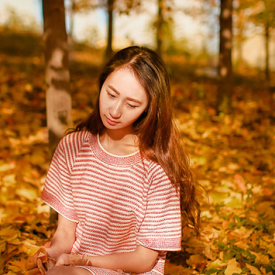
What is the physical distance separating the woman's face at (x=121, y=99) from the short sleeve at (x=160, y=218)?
10.4 inches

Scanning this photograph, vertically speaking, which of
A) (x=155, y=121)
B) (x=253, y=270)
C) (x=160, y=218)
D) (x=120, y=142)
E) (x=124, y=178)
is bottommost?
(x=253, y=270)

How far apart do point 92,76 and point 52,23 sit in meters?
4.92

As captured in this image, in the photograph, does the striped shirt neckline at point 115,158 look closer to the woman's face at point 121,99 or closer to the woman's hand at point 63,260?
the woman's face at point 121,99

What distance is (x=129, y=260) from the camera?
1568mm

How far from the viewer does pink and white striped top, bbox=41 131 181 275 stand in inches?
63.2

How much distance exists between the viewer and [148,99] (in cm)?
157

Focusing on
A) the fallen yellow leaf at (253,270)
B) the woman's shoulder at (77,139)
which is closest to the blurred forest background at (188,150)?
the fallen yellow leaf at (253,270)

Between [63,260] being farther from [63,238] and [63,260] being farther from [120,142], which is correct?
[120,142]

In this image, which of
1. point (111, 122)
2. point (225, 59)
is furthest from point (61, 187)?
point (225, 59)

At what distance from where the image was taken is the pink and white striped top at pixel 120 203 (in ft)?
5.27

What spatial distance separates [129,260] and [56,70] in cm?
127

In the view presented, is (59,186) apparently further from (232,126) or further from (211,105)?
(211,105)

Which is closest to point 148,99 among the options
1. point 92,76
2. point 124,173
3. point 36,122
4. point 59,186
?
point 124,173

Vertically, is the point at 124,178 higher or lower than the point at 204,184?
higher
